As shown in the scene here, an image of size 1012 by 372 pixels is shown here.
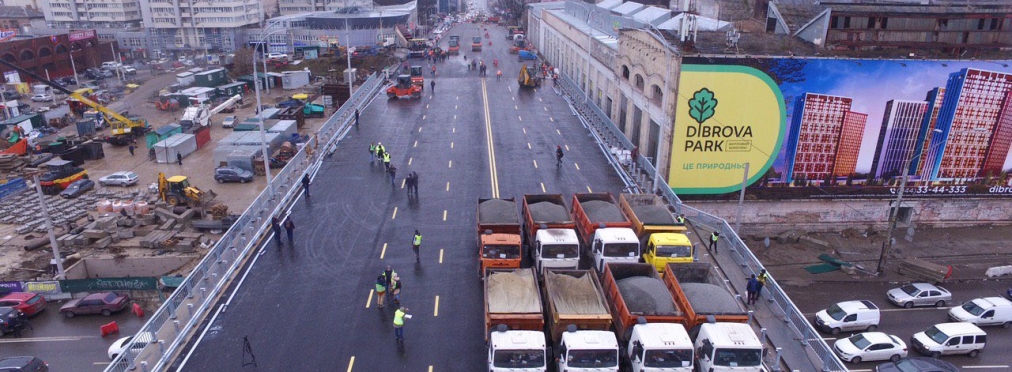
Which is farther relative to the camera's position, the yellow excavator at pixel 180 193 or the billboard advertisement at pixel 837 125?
the yellow excavator at pixel 180 193

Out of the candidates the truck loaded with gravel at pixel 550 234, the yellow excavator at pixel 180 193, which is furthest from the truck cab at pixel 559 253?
the yellow excavator at pixel 180 193

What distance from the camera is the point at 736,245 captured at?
2856 centimetres

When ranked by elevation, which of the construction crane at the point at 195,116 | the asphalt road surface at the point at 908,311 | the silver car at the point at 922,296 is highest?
the construction crane at the point at 195,116

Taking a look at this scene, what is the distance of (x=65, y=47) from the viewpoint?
317ft

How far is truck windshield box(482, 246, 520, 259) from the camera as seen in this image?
2367 cm

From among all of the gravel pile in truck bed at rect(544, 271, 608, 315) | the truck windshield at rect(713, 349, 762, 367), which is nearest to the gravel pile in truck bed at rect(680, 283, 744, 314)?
the truck windshield at rect(713, 349, 762, 367)

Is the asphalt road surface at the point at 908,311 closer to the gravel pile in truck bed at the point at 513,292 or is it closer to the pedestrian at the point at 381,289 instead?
the gravel pile in truck bed at the point at 513,292

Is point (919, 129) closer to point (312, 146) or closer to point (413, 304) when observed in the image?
point (413, 304)

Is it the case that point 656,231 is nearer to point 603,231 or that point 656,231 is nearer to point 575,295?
point 603,231

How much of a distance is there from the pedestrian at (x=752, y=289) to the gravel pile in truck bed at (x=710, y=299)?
10.1 feet

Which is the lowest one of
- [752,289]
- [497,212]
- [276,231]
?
[752,289]

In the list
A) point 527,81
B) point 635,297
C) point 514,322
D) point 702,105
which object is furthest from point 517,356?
point 527,81

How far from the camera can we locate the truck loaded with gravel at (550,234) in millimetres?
23844

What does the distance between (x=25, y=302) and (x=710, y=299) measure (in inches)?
1247
